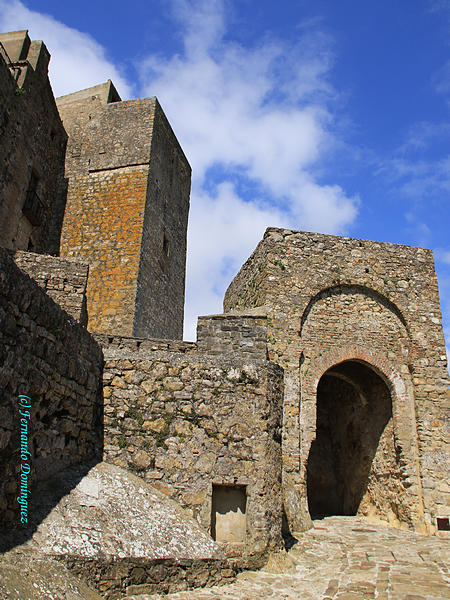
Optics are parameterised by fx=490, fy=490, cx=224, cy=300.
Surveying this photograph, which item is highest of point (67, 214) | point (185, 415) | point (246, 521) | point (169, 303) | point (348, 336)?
point (67, 214)

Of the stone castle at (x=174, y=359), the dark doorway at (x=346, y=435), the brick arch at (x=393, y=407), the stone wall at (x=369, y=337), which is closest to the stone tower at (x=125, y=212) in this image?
the stone castle at (x=174, y=359)

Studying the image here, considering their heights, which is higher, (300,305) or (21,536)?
(300,305)

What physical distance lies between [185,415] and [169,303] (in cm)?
778

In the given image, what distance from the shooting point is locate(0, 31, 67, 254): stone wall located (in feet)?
35.4

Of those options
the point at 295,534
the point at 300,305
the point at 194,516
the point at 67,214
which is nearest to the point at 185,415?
the point at 194,516

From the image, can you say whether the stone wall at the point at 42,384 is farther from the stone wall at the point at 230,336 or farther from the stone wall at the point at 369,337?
the stone wall at the point at 369,337

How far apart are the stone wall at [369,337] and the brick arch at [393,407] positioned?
0.02 metres

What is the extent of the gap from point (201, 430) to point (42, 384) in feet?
6.44

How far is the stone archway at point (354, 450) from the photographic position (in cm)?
1105

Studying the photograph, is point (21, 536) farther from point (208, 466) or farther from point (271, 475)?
point (271, 475)

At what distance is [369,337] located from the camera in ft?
36.6

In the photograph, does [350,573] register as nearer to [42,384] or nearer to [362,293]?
[42,384]

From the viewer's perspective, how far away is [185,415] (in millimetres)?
5613

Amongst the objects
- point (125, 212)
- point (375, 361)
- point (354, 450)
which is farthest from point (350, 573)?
point (125, 212)
